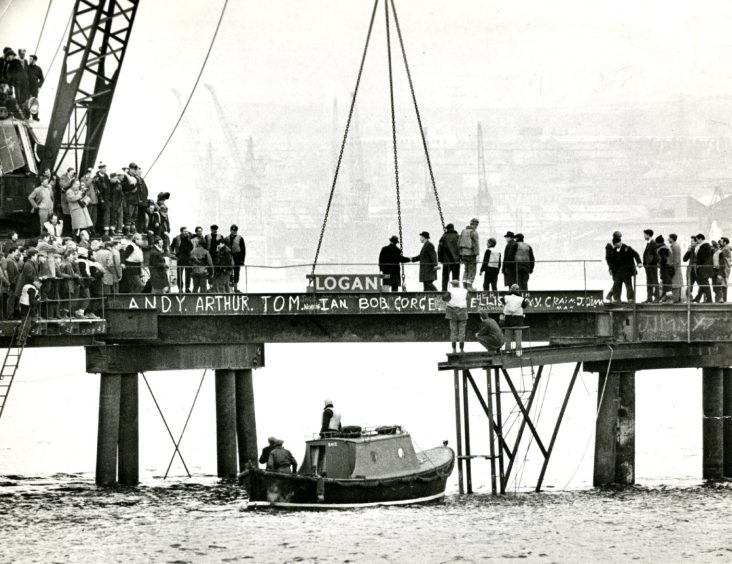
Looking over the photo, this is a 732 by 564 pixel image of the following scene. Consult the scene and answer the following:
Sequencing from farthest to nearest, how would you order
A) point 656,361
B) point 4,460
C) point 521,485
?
point 4,460 < point 521,485 < point 656,361

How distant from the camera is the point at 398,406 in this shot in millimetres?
102875

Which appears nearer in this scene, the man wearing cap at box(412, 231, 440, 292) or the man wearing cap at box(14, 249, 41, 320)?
the man wearing cap at box(14, 249, 41, 320)

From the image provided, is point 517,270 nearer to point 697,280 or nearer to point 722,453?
point 697,280

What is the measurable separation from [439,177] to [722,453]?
130764mm

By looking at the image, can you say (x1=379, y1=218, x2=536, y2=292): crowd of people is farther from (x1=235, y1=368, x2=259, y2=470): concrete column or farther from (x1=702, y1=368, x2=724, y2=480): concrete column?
(x1=702, y1=368, x2=724, y2=480): concrete column

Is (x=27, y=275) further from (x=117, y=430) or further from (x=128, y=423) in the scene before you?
(x=128, y=423)

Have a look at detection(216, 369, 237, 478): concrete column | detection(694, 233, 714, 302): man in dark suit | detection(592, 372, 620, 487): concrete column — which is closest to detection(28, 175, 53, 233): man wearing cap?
detection(216, 369, 237, 478): concrete column

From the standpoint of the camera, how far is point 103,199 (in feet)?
166

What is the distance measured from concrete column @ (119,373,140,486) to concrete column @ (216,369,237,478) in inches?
119

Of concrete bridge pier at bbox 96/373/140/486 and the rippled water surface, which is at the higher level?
concrete bridge pier at bbox 96/373/140/486

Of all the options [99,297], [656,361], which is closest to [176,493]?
[99,297]

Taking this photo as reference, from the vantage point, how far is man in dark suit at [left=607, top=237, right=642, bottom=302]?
46250 mm

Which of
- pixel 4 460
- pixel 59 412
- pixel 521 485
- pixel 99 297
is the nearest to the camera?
pixel 99 297

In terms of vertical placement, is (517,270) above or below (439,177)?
below
